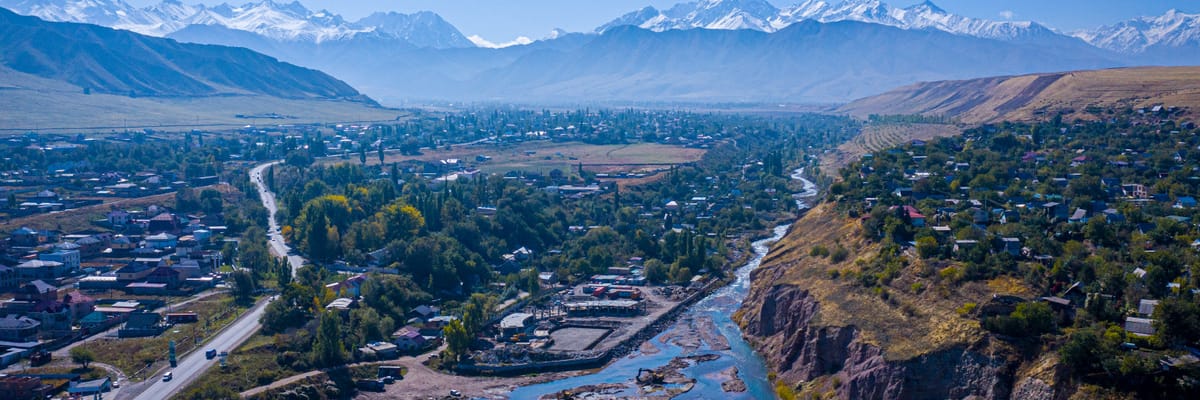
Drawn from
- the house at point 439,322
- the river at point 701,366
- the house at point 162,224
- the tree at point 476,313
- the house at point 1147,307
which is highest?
the house at point 1147,307

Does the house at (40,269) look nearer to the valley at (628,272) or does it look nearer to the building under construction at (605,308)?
the valley at (628,272)

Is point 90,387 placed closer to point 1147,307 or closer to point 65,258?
point 65,258

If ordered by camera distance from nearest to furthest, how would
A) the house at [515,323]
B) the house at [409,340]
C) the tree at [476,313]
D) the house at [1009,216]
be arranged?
the house at [409,340] < the tree at [476,313] < the house at [515,323] < the house at [1009,216]

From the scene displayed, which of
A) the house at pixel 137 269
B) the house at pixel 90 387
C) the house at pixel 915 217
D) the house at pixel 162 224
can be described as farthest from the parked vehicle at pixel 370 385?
the house at pixel 162 224

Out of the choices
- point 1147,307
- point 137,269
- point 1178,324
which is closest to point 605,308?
point 137,269

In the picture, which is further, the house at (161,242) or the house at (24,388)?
the house at (161,242)

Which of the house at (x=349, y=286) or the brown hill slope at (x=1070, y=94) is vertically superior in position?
the brown hill slope at (x=1070, y=94)
